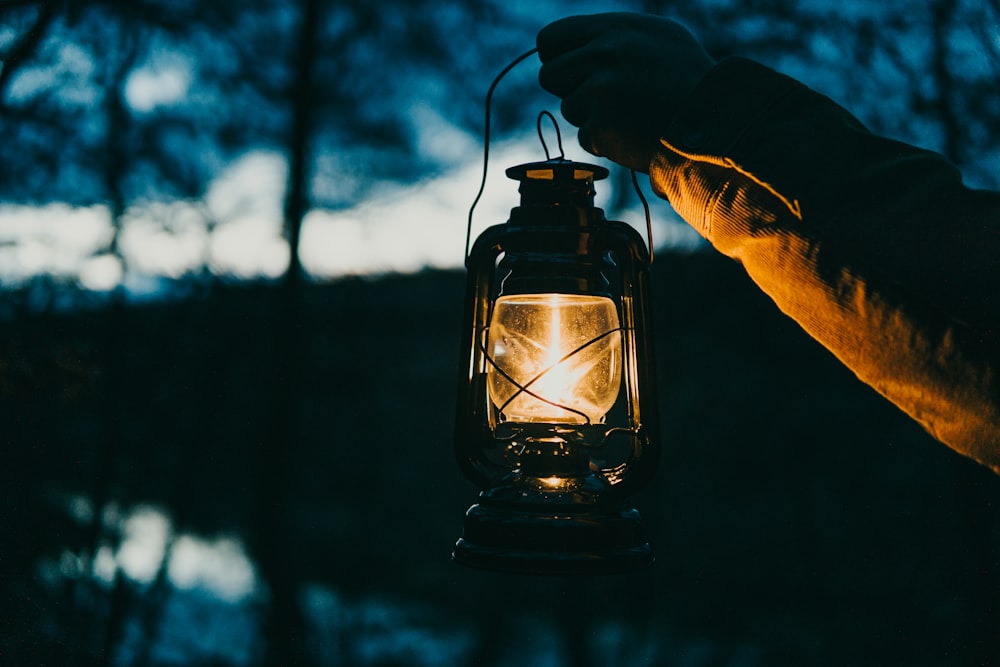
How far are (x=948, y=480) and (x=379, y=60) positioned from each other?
68.2 inches

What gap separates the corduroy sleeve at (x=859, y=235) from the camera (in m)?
0.45

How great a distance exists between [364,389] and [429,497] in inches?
12.2

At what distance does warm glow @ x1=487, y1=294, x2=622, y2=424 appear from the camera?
2.73ft

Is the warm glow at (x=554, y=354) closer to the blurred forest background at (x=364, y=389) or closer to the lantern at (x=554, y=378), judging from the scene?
the lantern at (x=554, y=378)

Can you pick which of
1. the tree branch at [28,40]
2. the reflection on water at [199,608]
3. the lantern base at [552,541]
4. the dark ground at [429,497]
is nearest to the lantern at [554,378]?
the lantern base at [552,541]

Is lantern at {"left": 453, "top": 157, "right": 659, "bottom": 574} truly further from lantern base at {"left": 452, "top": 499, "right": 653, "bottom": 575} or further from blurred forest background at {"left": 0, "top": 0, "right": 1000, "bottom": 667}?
blurred forest background at {"left": 0, "top": 0, "right": 1000, "bottom": 667}

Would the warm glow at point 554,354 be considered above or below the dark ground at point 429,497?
above

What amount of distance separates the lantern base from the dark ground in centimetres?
102

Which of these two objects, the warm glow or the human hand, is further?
the warm glow

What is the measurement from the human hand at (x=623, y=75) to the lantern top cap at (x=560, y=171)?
3.6 inches

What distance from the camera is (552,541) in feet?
2.38

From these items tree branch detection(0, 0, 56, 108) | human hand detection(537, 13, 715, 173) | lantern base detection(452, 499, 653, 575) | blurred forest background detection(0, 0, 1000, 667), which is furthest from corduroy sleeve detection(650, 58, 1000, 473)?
tree branch detection(0, 0, 56, 108)

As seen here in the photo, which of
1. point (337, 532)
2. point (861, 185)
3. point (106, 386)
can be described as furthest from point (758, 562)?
point (106, 386)

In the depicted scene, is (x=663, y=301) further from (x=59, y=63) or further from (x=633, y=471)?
(x=59, y=63)
